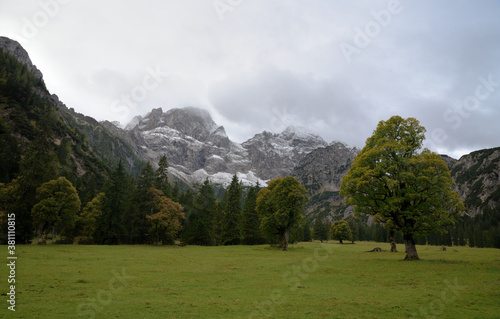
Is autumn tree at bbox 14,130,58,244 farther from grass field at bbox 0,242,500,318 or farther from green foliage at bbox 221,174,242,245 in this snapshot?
green foliage at bbox 221,174,242,245

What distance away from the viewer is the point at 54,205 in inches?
1859

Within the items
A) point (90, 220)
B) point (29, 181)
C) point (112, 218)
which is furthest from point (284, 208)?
point (29, 181)

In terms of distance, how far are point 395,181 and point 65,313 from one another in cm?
2987

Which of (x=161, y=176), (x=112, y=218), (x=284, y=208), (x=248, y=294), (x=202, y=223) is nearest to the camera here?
(x=248, y=294)

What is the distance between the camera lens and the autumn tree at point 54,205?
46.2 meters

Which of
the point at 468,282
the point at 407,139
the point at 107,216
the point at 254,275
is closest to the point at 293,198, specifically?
the point at 407,139

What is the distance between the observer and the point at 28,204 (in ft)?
154

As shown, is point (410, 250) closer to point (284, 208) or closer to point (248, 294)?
point (284, 208)

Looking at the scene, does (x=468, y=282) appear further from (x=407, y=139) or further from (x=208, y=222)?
(x=208, y=222)

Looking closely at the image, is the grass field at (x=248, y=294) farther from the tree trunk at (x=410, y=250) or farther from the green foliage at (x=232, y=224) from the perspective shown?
the green foliage at (x=232, y=224)

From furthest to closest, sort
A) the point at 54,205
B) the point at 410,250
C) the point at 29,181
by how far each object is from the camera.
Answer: the point at 29,181 → the point at 54,205 → the point at 410,250

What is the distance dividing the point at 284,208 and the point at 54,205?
134 ft

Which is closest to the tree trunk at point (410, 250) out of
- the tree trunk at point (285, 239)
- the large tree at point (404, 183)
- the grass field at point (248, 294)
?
the large tree at point (404, 183)

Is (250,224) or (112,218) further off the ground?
(112,218)
